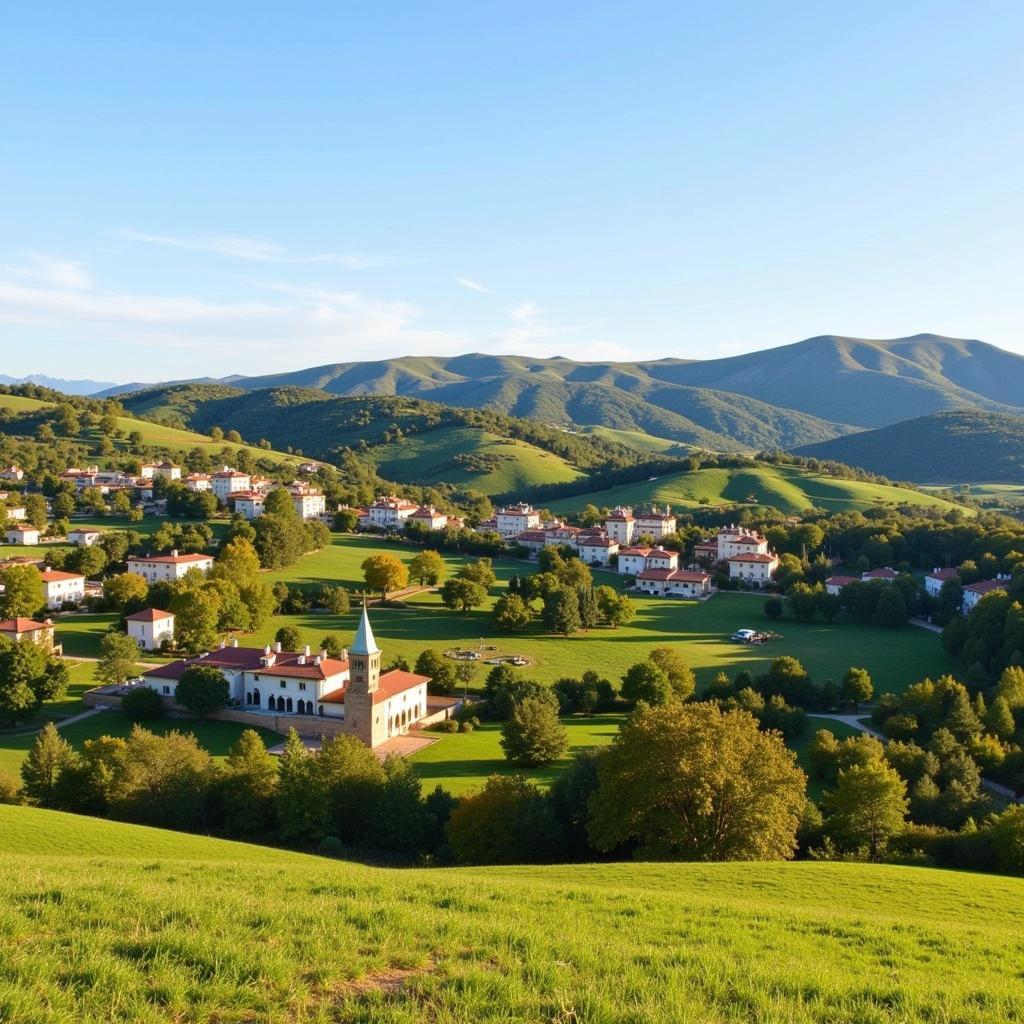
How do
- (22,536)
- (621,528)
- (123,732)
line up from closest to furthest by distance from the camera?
(123,732) → (22,536) → (621,528)

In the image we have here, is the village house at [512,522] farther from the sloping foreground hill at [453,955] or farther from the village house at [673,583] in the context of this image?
the sloping foreground hill at [453,955]

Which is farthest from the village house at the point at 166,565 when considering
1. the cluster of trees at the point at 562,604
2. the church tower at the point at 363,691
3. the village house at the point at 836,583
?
the village house at the point at 836,583

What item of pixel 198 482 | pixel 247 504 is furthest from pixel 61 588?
pixel 198 482

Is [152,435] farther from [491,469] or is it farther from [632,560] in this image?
[632,560]

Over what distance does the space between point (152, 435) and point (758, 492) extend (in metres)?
113

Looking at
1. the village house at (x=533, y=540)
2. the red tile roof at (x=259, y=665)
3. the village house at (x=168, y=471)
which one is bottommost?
the red tile roof at (x=259, y=665)

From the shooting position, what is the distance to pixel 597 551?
11362 cm

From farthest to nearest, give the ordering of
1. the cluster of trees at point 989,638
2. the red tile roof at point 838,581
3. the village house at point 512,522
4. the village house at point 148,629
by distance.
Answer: the village house at point 512,522 < the red tile roof at point 838,581 < the village house at point 148,629 < the cluster of trees at point 989,638

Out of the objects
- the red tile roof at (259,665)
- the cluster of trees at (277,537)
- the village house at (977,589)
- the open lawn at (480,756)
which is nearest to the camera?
the open lawn at (480,756)

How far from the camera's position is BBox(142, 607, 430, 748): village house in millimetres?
47250

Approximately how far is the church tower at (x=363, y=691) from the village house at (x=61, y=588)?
40473 millimetres

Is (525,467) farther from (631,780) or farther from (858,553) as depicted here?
(631,780)

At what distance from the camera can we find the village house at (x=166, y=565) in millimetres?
85438

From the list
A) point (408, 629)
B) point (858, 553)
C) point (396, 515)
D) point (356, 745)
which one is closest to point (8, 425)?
point (396, 515)
